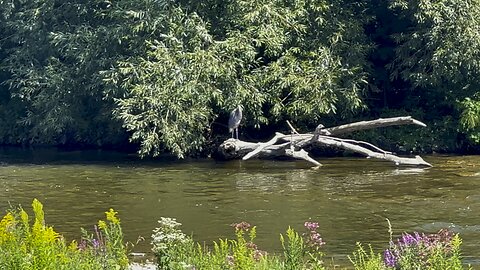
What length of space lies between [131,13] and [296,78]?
4822mm

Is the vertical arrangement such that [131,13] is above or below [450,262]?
above

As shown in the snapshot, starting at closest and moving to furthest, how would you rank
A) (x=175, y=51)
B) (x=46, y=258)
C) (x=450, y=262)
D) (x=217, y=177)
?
(x=46, y=258) → (x=450, y=262) → (x=217, y=177) → (x=175, y=51)

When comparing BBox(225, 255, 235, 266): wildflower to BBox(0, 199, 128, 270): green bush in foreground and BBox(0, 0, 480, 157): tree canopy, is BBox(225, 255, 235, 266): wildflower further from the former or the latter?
BBox(0, 0, 480, 157): tree canopy

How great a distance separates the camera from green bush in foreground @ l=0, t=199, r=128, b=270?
665 cm

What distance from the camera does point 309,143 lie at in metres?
23.5

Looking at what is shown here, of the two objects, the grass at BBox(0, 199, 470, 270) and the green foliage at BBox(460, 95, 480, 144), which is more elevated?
the green foliage at BBox(460, 95, 480, 144)

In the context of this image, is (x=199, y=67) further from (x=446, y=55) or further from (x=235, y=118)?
(x=446, y=55)

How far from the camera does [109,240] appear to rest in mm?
7586

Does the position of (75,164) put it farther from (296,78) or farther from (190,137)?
(296,78)

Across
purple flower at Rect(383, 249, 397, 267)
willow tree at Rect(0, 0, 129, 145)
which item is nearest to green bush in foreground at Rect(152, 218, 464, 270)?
purple flower at Rect(383, 249, 397, 267)

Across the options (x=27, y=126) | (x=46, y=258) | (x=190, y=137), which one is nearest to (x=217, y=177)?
(x=190, y=137)

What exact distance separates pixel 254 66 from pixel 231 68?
1.47 meters

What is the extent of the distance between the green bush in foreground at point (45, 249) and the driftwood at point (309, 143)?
1452 cm

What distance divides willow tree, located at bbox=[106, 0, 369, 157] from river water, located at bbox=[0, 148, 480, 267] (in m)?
1.41
